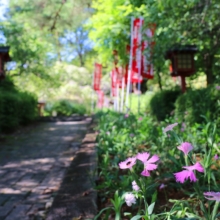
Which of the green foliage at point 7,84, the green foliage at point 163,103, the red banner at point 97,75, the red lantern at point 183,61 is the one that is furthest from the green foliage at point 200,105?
the red banner at point 97,75

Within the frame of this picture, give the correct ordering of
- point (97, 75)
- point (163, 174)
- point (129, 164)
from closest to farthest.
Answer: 1. point (129, 164)
2. point (163, 174)
3. point (97, 75)

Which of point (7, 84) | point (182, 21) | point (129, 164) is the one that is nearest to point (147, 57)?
point (182, 21)

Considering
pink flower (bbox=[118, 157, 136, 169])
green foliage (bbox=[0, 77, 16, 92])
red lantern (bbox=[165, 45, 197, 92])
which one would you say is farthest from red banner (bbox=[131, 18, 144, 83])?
green foliage (bbox=[0, 77, 16, 92])

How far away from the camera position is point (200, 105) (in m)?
4.20

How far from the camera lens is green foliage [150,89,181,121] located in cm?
737

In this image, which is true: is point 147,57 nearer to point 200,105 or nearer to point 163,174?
point 200,105

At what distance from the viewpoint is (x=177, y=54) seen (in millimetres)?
6828

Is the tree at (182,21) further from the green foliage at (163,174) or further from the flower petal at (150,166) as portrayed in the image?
the flower petal at (150,166)

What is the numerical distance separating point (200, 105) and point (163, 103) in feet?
10.7

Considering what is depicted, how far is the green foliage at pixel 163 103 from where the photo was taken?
737 centimetres

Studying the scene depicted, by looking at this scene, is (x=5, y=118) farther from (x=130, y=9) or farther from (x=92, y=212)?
(x=92, y=212)

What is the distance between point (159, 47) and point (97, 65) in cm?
991

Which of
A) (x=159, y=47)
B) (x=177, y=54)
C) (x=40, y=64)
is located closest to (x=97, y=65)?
(x=40, y=64)

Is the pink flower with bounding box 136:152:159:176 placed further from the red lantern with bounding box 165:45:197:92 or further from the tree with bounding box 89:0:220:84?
the red lantern with bounding box 165:45:197:92
